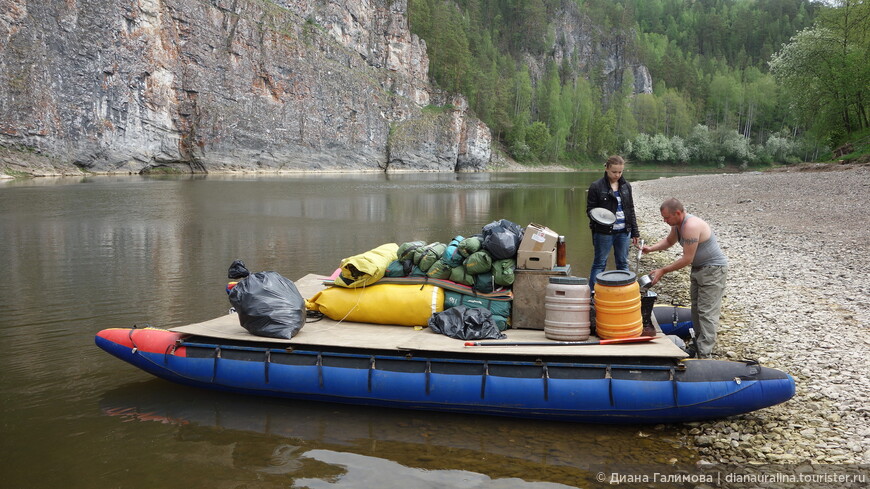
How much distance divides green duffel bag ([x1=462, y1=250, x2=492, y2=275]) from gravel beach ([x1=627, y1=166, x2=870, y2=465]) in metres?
3.16

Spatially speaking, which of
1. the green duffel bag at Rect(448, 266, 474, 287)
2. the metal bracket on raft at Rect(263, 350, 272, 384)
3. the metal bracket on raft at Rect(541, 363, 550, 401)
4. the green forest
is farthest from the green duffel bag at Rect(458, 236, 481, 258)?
the green forest

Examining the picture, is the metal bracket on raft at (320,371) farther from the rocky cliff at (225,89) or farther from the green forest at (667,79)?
the rocky cliff at (225,89)

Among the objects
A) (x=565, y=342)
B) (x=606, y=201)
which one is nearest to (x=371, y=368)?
(x=565, y=342)

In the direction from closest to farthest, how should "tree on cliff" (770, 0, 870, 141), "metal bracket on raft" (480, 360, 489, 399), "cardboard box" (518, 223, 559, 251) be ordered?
"metal bracket on raft" (480, 360, 489, 399), "cardboard box" (518, 223, 559, 251), "tree on cliff" (770, 0, 870, 141)

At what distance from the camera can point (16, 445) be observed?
646 cm

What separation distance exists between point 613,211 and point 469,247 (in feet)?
8.47

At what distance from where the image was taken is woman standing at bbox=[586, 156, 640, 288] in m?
8.97

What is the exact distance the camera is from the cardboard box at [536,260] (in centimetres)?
782

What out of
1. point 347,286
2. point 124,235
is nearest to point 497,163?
point 124,235

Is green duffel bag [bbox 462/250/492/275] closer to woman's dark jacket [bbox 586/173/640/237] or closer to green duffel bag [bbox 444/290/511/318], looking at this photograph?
green duffel bag [bbox 444/290/511/318]

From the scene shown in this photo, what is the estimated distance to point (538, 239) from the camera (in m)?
7.77

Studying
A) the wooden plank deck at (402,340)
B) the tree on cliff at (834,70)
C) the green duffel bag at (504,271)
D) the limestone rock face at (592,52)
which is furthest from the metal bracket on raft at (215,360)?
the limestone rock face at (592,52)

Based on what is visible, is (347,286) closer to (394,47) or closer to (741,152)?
(394,47)

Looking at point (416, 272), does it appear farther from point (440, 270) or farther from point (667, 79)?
point (667, 79)
